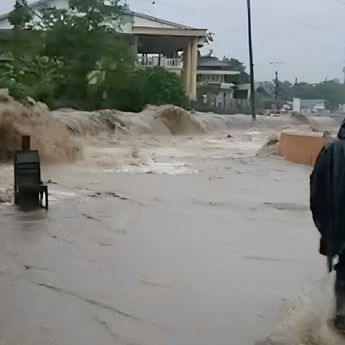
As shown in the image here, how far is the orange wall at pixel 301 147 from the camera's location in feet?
67.1

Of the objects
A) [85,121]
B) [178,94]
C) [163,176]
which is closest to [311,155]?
[163,176]

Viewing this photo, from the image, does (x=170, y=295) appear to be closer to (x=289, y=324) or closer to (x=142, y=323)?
(x=142, y=323)

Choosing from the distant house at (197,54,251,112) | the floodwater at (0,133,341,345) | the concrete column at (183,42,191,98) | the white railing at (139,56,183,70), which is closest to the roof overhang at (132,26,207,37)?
the concrete column at (183,42,191,98)

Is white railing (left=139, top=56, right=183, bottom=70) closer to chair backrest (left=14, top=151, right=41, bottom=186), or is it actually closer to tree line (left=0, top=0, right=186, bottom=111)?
tree line (left=0, top=0, right=186, bottom=111)

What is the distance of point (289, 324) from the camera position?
536cm

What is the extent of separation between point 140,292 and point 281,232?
375cm

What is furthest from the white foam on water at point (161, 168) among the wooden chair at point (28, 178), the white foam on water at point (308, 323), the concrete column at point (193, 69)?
the concrete column at point (193, 69)

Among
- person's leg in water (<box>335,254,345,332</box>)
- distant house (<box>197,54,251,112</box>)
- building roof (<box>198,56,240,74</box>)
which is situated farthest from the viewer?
building roof (<box>198,56,240,74</box>)

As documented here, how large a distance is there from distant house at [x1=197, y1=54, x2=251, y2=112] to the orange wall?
41.8 m

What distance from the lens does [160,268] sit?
24.0 feet

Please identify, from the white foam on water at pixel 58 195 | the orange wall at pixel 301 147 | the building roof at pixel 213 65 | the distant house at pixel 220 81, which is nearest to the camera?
the white foam on water at pixel 58 195

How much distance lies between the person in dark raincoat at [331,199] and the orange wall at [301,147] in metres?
14.9

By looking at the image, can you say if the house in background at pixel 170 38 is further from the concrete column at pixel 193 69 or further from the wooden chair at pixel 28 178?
the wooden chair at pixel 28 178

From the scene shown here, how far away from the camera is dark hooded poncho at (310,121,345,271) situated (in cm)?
456
